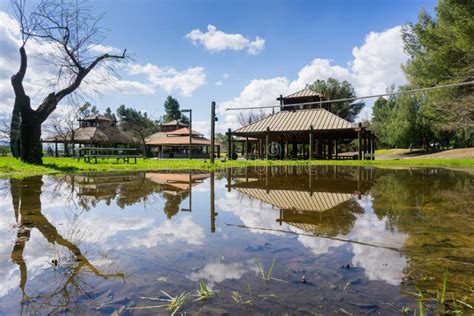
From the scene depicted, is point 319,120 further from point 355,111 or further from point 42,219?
point 355,111

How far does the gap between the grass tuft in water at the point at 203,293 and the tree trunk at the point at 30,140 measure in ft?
51.7

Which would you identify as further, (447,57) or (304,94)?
(304,94)

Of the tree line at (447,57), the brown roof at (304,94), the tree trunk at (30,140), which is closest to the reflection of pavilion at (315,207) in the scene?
the tree trunk at (30,140)

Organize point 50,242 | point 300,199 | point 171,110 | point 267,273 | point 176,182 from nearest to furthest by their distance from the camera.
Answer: point 267,273
point 50,242
point 300,199
point 176,182
point 171,110

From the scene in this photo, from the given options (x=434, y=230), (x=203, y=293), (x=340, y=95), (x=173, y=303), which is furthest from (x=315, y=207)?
(x=340, y=95)

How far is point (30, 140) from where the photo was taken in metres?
15.1

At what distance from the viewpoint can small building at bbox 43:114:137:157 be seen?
45750 mm

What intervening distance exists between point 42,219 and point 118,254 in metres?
2.24

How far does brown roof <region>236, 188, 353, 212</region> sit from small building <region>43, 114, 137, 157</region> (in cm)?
4211

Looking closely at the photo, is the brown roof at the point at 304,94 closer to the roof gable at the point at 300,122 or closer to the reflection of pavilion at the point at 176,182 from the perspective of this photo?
the roof gable at the point at 300,122

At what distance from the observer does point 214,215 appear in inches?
202

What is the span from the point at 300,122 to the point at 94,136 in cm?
3081

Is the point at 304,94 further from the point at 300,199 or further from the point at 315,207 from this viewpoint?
the point at 315,207

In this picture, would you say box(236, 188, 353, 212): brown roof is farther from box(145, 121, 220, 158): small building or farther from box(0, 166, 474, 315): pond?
box(145, 121, 220, 158): small building
